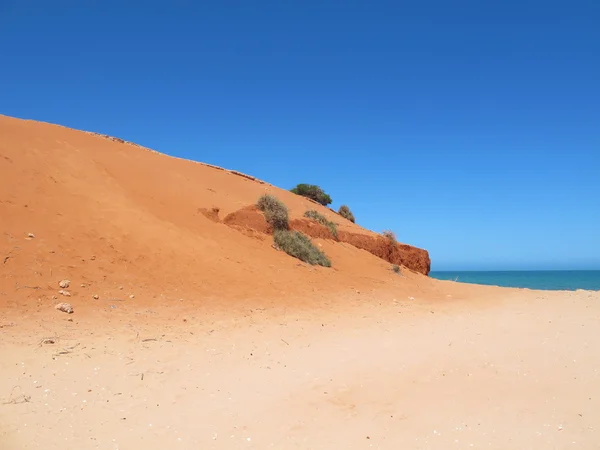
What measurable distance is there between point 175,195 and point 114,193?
100.0 inches

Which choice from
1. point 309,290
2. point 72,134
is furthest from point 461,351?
point 72,134

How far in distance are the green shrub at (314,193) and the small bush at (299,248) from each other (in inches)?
670

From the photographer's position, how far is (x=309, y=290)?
12398 millimetres

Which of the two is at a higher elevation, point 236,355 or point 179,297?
point 179,297

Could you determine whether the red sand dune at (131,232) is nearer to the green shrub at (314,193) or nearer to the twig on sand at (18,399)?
the twig on sand at (18,399)

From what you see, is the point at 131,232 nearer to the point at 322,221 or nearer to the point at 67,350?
the point at 67,350

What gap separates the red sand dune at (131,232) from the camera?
9.82 meters

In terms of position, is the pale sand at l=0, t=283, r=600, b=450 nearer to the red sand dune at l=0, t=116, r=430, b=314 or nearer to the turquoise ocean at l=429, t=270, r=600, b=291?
the red sand dune at l=0, t=116, r=430, b=314

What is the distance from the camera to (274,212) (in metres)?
16.0

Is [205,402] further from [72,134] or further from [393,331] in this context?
[72,134]

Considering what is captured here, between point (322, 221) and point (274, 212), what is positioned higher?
point (322, 221)

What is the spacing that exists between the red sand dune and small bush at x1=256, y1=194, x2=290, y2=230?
38cm

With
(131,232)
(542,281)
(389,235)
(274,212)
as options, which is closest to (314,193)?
(389,235)

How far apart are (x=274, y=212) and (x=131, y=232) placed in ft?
18.2
